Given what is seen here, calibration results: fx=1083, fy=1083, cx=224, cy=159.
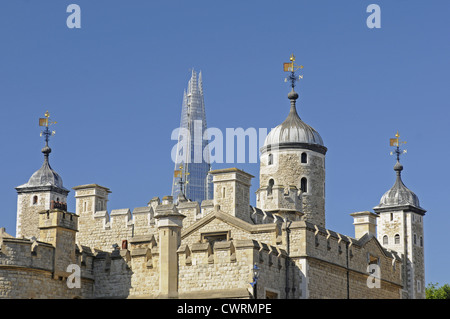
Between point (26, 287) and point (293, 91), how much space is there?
27.9 meters

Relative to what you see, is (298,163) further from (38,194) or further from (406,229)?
(38,194)

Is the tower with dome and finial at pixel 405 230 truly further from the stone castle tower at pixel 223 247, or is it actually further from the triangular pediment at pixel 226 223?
the triangular pediment at pixel 226 223

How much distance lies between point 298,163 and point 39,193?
860 inches

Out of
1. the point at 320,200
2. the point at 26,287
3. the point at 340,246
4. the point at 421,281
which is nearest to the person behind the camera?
the point at 26,287

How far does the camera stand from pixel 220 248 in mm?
43031

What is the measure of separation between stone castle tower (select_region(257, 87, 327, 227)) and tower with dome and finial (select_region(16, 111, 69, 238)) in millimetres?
17407

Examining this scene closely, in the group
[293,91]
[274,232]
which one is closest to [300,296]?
[274,232]

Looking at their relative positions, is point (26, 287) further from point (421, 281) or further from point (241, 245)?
point (421, 281)

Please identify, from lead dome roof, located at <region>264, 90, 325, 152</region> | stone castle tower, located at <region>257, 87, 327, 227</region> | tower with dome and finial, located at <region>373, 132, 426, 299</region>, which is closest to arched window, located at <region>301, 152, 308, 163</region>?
stone castle tower, located at <region>257, 87, 327, 227</region>

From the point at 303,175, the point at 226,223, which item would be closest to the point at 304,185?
the point at 303,175

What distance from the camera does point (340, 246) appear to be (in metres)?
48.0

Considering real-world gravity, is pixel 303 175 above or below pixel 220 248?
above

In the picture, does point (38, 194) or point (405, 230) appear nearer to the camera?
point (405, 230)

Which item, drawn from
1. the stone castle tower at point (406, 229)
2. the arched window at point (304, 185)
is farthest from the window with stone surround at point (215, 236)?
the stone castle tower at point (406, 229)
